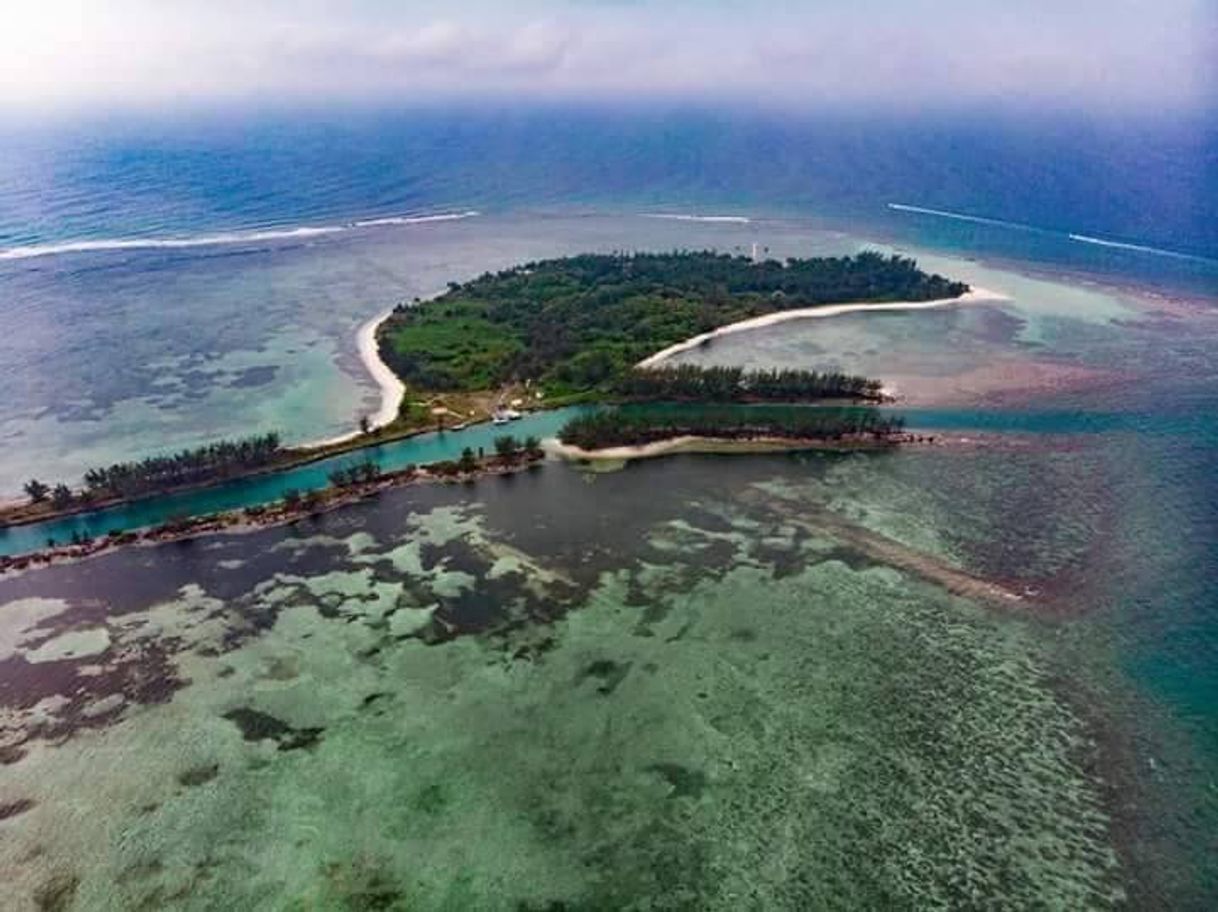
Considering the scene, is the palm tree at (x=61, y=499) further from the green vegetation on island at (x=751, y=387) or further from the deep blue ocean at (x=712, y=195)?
the deep blue ocean at (x=712, y=195)

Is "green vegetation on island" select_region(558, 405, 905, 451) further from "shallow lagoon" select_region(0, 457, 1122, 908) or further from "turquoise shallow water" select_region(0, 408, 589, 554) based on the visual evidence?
"shallow lagoon" select_region(0, 457, 1122, 908)

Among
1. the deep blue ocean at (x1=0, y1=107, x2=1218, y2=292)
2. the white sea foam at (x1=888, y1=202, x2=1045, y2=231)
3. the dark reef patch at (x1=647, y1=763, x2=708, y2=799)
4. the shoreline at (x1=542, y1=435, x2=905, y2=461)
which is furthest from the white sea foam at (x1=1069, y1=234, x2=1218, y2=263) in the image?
the dark reef patch at (x1=647, y1=763, x2=708, y2=799)

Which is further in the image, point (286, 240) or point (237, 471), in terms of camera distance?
point (286, 240)

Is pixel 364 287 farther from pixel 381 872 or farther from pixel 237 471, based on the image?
pixel 381 872

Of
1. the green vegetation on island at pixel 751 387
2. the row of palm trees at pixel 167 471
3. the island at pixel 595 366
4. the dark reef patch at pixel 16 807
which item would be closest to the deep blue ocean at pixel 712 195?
the island at pixel 595 366

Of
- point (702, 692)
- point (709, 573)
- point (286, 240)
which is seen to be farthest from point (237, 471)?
point (286, 240)

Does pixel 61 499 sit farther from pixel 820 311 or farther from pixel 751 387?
pixel 820 311

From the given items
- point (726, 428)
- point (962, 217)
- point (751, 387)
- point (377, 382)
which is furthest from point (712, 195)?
point (726, 428)
